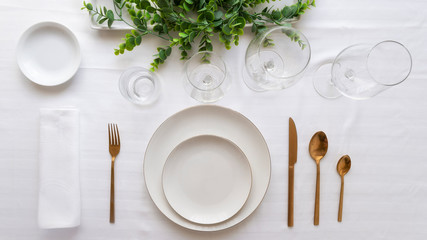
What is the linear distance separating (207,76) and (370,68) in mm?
367

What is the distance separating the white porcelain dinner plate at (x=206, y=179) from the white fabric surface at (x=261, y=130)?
0.06m

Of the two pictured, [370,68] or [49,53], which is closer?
[370,68]

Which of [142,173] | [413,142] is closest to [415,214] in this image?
[413,142]

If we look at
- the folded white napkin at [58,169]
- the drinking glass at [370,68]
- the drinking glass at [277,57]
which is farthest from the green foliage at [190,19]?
the folded white napkin at [58,169]

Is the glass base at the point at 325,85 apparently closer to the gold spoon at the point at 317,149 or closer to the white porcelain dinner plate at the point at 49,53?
the gold spoon at the point at 317,149

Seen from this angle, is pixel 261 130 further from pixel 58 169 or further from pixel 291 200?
pixel 58 169

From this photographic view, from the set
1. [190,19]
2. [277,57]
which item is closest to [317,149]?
[277,57]

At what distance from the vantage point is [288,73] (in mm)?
715

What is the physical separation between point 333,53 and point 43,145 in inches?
30.0

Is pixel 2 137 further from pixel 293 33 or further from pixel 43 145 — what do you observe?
pixel 293 33

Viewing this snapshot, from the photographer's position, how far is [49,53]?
2.58ft

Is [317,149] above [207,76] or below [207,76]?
below

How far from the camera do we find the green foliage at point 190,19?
70 cm

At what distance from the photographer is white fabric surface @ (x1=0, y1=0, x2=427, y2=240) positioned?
2.55 ft
